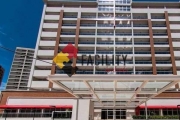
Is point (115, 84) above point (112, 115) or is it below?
above

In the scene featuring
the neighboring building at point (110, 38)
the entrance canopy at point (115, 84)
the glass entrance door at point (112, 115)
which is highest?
the neighboring building at point (110, 38)

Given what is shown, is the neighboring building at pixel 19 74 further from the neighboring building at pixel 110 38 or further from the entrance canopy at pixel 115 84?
the entrance canopy at pixel 115 84

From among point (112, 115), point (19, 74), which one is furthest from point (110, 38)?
point (19, 74)

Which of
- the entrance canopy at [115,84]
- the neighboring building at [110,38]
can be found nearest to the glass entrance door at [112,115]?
the neighboring building at [110,38]

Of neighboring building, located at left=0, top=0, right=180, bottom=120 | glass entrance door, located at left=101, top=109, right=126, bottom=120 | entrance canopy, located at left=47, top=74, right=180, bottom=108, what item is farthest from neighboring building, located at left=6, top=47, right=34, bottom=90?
entrance canopy, located at left=47, top=74, right=180, bottom=108

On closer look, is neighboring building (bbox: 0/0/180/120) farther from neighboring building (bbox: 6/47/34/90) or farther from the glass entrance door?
neighboring building (bbox: 6/47/34/90)

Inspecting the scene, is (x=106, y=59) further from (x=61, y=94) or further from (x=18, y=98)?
(x=18, y=98)

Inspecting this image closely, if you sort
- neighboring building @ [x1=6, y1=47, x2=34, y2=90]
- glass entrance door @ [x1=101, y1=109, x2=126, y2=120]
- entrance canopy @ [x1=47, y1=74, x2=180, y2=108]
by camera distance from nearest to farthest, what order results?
1. entrance canopy @ [x1=47, y1=74, x2=180, y2=108]
2. glass entrance door @ [x1=101, y1=109, x2=126, y2=120]
3. neighboring building @ [x1=6, y1=47, x2=34, y2=90]

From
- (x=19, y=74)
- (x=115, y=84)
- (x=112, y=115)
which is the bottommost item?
(x=112, y=115)

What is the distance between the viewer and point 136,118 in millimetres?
22891

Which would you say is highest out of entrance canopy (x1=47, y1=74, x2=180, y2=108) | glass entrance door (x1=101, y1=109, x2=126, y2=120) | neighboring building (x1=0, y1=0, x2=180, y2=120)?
neighboring building (x1=0, y1=0, x2=180, y2=120)

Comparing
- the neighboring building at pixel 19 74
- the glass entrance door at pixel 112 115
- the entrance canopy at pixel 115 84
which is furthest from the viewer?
the neighboring building at pixel 19 74

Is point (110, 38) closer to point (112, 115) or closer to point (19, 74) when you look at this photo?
point (112, 115)

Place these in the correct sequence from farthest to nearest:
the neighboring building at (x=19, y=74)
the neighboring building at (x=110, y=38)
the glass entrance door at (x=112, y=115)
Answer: the neighboring building at (x=19, y=74) < the neighboring building at (x=110, y=38) < the glass entrance door at (x=112, y=115)
